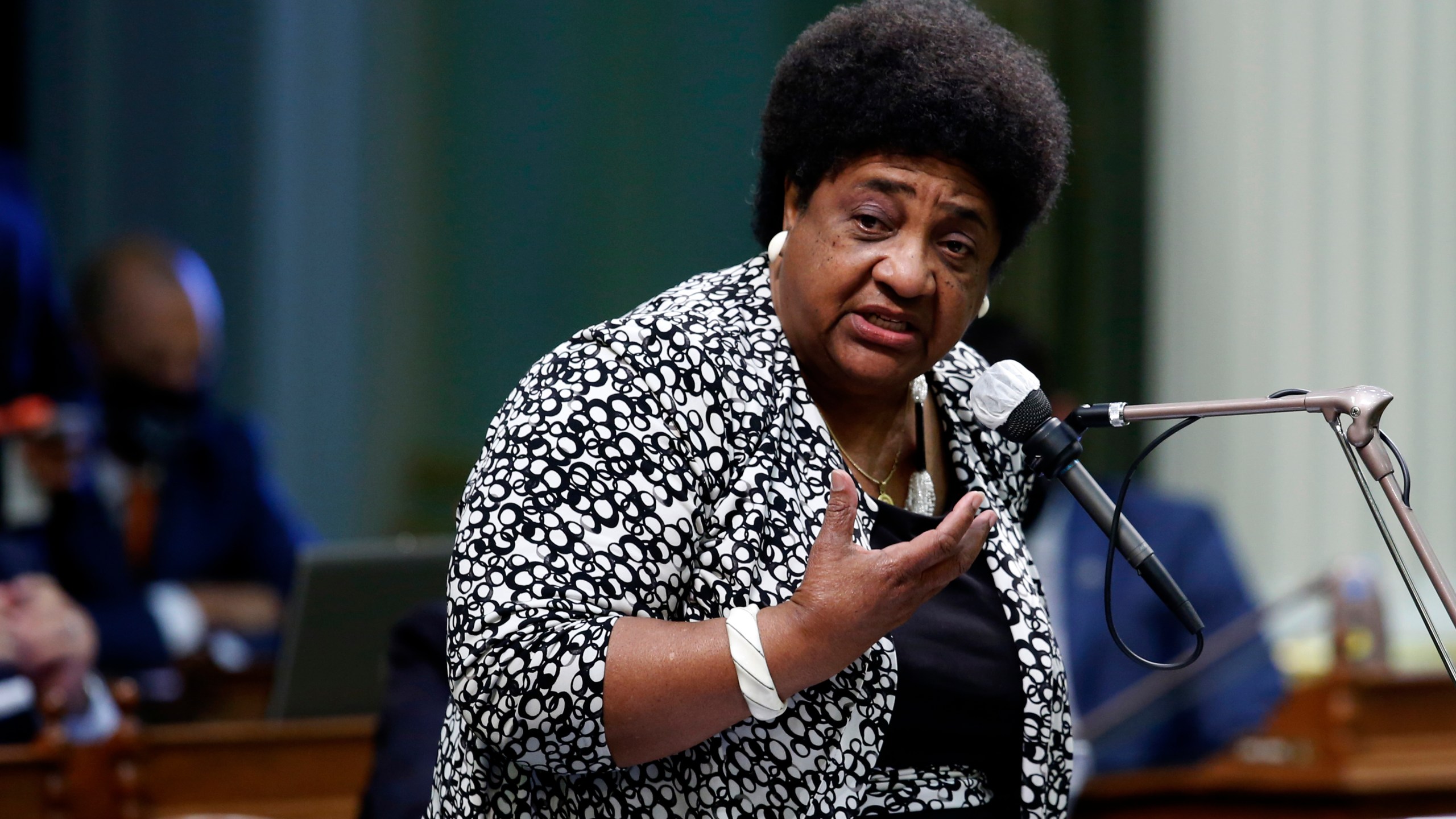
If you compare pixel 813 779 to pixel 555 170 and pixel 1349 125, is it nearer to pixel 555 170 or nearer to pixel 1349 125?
pixel 1349 125

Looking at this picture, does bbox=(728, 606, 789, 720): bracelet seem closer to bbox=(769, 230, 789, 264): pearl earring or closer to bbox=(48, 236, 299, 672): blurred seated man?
bbox=(769, 230, 789, 264): pearl earring

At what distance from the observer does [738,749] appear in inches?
52.4

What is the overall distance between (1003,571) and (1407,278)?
3936 mm

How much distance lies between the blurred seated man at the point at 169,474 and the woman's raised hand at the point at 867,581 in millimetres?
3065

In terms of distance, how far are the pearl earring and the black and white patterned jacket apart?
0.22 ft

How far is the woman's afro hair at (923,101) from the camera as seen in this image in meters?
1.41

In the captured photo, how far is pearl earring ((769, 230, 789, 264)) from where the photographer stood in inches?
60.7

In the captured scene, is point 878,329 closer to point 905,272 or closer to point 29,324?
point 905,272

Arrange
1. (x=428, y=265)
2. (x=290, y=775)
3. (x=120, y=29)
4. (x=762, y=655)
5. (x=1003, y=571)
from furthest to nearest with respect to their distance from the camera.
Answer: (x=428, y=265)
(x=120, y=29)
(x=290, y=775)
(x=1003, y=571)
(x=762, y=655)

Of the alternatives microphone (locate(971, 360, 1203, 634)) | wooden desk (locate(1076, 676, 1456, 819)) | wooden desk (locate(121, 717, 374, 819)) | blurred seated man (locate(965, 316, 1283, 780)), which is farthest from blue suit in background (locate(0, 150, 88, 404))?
microphone (locate(971, 360, 1203, 634))

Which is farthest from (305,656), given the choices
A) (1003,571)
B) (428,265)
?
(428,265)

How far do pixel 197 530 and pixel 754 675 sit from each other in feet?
11.4

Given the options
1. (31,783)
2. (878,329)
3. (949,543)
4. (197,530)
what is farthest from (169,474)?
(949,543)

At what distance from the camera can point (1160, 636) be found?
3.80 meters
